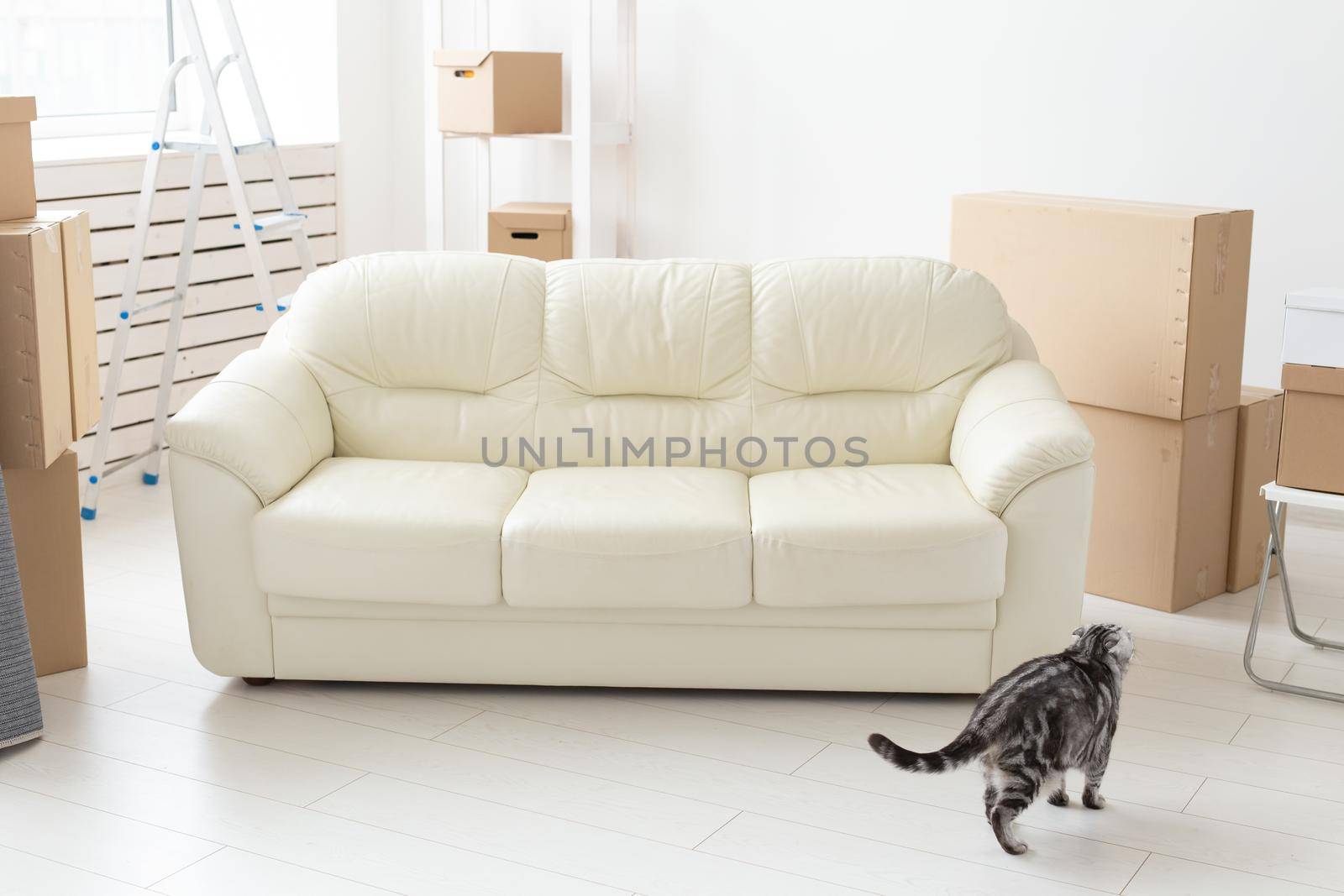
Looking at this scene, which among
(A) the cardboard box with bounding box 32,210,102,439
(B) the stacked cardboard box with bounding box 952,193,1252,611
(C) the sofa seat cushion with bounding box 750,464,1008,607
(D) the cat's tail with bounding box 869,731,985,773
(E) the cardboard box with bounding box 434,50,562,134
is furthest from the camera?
(E) the cardboard box with bounding box 434,50,562,134

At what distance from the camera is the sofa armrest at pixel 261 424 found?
2.88 metres

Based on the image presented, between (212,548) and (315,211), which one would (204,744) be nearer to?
Result: (212,548)

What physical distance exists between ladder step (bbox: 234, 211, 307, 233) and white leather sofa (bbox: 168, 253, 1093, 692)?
951 mm

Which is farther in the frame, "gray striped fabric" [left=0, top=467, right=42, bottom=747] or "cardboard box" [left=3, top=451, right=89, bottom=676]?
"cardboard box" [left=3, top=451, right=89, bottom=676]

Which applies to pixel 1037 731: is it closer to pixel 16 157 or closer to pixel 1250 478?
pixel 1250 478

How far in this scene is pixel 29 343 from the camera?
113 inches

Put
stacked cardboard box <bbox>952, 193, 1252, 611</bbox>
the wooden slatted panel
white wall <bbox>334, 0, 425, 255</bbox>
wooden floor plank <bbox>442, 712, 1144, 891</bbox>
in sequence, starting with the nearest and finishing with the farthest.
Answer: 1. wooden floor plank <bbox>442, 712, 1144, 891</bbox>
2. stacked cardboard box <bbox>952, 193, 1252, 611</bbox>
3. the wooden slatted panel
4. white wall <bbox>334, 0, 425, 255</bbox>

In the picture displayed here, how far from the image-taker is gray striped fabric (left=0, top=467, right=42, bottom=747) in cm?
268

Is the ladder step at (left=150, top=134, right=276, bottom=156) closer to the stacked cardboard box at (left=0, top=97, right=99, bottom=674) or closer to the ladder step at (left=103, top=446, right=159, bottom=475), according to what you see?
the ladder step at (left=103, top=446, right=159, bottom=475)

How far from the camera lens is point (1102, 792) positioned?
2.58 m

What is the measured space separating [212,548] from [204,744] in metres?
0.40

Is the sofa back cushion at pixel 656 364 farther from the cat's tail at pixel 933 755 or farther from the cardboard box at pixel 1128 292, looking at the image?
the cat's tail at pixel 933 755
